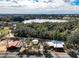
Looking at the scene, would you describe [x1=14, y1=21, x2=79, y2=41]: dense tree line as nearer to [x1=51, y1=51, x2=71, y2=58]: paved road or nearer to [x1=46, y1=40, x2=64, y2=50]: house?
[x1=46, y1=40, x2=64, y2=50]: house

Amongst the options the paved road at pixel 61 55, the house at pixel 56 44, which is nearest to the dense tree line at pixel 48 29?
the house at pixel 56 44

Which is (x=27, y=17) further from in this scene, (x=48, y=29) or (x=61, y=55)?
(x=61, y=55)

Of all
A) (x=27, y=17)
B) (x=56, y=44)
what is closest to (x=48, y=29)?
(x=56, y=44)

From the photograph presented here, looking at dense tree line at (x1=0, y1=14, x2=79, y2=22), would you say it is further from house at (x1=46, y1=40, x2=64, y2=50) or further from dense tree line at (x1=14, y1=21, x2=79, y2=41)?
house at (x1=46, y1=40, x2=64, y2=50)

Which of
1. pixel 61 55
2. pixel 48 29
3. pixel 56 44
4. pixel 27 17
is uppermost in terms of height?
pixel 27 17

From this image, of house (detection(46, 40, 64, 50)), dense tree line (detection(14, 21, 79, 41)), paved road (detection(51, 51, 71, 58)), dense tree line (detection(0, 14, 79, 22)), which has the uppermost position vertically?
dense tree line (detection(0, 14, 79, 22))

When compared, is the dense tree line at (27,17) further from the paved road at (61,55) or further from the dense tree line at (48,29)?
the paved road at (61,55)

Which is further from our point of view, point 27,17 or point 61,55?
point 27,17

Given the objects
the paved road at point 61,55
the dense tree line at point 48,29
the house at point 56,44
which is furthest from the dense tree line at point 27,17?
the paved road at point 61,55

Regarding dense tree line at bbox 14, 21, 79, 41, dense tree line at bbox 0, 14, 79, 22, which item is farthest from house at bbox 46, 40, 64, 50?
dense tree line at bbox 0, 14, 79, 22

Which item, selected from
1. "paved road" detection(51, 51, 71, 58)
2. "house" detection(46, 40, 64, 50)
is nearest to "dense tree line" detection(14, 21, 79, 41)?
"house" detection(46, 40, 64, 50)

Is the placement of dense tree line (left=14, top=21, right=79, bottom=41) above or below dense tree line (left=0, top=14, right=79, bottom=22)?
below

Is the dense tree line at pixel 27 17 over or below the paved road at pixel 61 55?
over

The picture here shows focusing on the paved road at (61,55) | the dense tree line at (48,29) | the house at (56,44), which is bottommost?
the paved road at (61,55)
